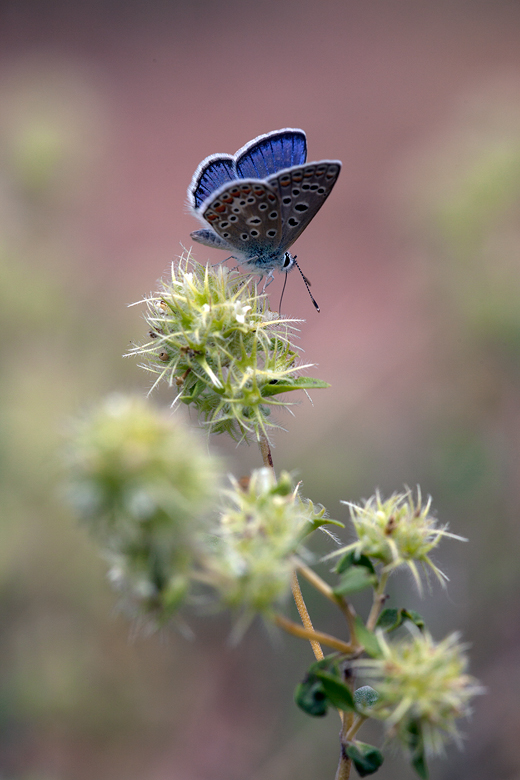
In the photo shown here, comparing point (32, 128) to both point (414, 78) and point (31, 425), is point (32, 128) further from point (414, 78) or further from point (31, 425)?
point (414, 78)

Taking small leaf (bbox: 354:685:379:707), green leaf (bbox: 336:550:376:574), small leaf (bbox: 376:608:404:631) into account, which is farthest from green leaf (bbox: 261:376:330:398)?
small leaf (bbox: 354:685:379:707)

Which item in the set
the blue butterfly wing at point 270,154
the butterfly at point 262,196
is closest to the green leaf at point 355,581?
the butterfly at point 262,196

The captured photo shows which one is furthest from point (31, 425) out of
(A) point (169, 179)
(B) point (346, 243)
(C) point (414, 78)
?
(C) point (414, 78)

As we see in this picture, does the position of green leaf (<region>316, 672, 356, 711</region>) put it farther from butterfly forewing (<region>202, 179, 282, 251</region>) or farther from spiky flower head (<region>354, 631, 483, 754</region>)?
butterfly forewing (<region>202, 179, 282, 251</region>)

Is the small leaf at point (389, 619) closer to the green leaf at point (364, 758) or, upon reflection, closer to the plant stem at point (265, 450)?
the green leaf at point (364, 758)

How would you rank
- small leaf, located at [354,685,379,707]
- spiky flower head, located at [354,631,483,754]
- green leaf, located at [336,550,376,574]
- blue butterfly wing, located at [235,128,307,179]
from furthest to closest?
1. blue butterfly wing, located at [235,128,307,179]
2. small leaf, located at [354,685,379,707]
3. green leaf, located at [336,550,376,574]
4. spiky flower head, located at [354,631,483,754]

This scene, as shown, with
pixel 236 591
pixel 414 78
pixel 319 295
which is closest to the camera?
pixel 236 591

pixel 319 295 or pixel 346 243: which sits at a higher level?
pixel 346 243
